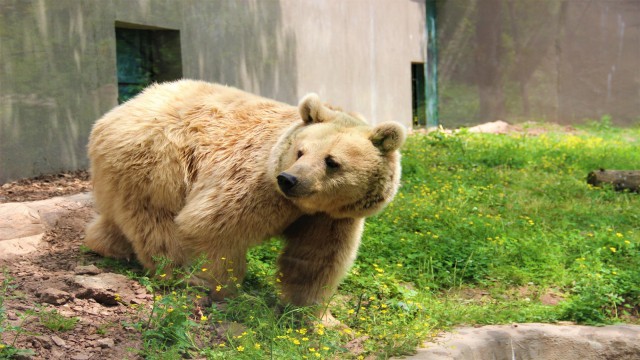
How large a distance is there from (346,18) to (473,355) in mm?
10258

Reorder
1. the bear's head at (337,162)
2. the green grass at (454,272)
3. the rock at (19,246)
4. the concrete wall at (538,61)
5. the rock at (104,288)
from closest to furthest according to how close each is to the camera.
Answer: the green grass at (454,272) → the bear's head at (337,162) → the rock at (104,288) → the rock at (19,246) → the concrete wall at (538,61)

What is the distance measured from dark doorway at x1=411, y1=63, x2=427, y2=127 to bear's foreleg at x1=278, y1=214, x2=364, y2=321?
43.9 ft

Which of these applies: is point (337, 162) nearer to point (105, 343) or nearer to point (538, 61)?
point (105, 343)

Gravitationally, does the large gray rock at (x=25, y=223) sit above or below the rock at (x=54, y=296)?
above

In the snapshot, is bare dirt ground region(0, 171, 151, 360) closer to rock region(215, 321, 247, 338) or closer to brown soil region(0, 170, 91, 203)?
rock region(215, 321, 247, 338)

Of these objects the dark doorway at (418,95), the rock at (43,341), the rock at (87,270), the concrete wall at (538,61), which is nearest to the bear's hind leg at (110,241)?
the rock at (87,270)

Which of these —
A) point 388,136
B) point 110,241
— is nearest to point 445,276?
point 388,136

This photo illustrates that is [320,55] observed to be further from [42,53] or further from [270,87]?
[42,53]

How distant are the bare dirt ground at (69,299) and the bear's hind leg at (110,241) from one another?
4.2 inches

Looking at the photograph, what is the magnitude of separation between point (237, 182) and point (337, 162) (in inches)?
27.8

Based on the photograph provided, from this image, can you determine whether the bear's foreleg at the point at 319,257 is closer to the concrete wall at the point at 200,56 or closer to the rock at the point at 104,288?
the rock at the point at 104,288

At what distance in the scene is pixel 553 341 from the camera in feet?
15.8

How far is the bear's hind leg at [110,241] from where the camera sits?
17.6 feet

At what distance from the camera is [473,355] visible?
4.49 m
